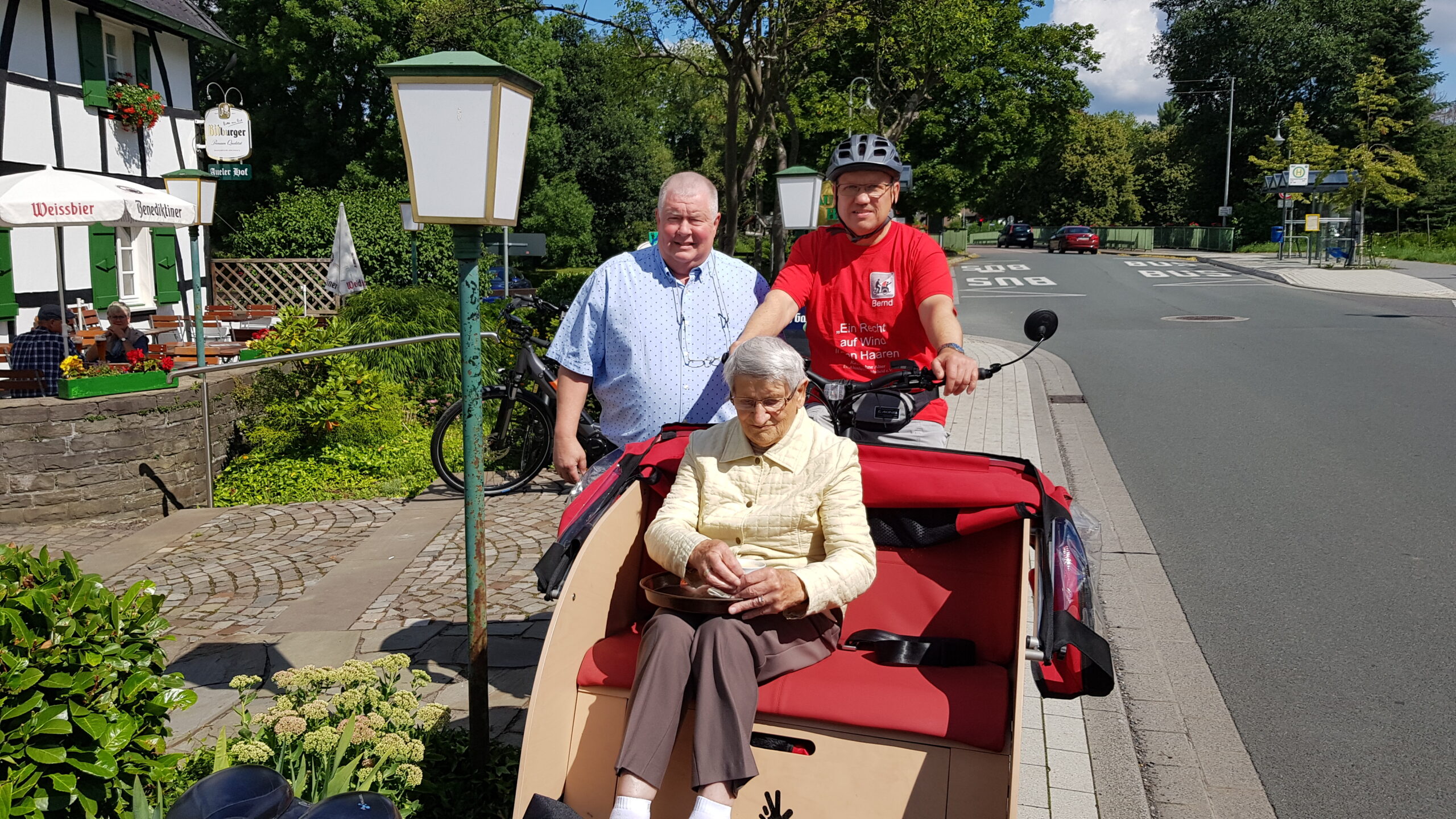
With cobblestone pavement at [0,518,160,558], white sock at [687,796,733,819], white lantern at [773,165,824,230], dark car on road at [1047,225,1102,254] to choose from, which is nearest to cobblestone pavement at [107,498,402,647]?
cobblestone pavement at [0,518,160,558]

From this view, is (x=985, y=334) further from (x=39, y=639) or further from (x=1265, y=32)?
(x=1265, y=32)

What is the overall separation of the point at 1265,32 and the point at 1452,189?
11809 mm

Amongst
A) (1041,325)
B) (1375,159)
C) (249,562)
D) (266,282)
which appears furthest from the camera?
(1375,159)

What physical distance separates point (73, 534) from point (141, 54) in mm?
13348

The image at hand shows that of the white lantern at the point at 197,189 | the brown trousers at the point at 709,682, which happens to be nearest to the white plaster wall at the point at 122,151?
the white lantern at the point at 197,189

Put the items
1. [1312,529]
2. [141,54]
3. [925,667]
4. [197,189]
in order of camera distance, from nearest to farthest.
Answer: [925,667] < [1312,529] < [197,189] < [141,54]

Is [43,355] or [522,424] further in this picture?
[43,355]

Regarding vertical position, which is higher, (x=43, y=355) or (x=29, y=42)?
(x=29, y=42)

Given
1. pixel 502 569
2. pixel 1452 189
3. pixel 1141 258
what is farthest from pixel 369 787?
pixel 1452 189

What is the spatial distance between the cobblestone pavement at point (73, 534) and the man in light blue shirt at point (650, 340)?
5.35 m

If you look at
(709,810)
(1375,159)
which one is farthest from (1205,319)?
(1375,159)

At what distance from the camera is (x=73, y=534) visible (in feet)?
27.6

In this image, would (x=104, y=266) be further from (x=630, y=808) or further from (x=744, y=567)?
(x=630, y=808)

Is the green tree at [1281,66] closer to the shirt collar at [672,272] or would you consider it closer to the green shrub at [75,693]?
the shirt collar at [672,272]
